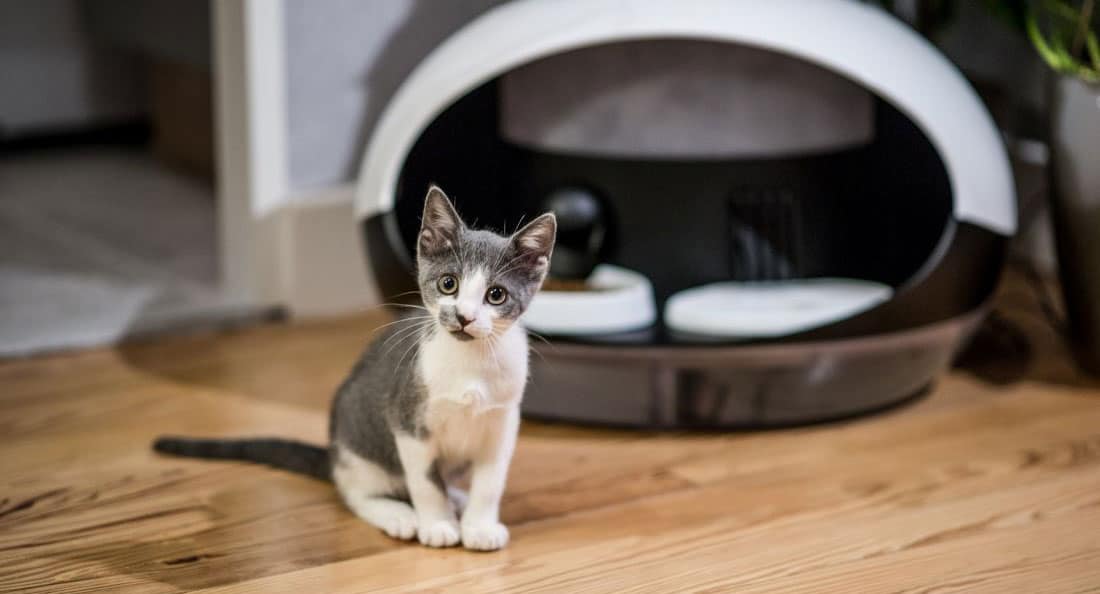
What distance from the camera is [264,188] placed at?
2043 millimetres

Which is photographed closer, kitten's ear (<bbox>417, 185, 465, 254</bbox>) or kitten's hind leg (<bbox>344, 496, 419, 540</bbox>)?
kitten's ear (<bbox>417, 185, 465, 254</bbox>)

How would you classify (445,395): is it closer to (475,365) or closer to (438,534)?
(475,365)

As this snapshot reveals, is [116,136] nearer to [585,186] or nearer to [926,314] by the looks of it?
[585,186]

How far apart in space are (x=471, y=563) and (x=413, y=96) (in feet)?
2.25

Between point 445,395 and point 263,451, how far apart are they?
362 mm

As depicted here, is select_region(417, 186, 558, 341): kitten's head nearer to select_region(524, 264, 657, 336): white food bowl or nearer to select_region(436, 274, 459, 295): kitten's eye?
select_region(436, 274, 459, 295): kitten's eye

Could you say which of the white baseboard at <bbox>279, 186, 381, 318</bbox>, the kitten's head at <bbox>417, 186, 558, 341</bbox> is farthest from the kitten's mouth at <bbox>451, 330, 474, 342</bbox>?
the white baseboard at <bbox>279, 186, 381, 318</bbox>

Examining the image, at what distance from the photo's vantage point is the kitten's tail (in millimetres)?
1454

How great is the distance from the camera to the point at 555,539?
134 centimetres

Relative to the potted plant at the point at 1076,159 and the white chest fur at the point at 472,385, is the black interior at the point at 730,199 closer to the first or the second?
the potted plant at the point at 1076,159

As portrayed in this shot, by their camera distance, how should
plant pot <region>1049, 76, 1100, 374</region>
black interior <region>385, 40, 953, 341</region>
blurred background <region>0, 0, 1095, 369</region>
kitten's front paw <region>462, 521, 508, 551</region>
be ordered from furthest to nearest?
1. blurred background <region>0, 0, 1095, 369</region>
2. black interior <region>385, 40, 953, 341</region>
3. plant pot <region>1049, 76, 1100, 374</region>
4. kitten's front paw <region>462, 521, 508, 551</region>

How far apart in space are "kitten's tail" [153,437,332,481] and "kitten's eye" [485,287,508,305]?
1.23 ft

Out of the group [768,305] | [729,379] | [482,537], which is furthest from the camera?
[768,305]

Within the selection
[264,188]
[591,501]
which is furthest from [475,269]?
[264,188]
